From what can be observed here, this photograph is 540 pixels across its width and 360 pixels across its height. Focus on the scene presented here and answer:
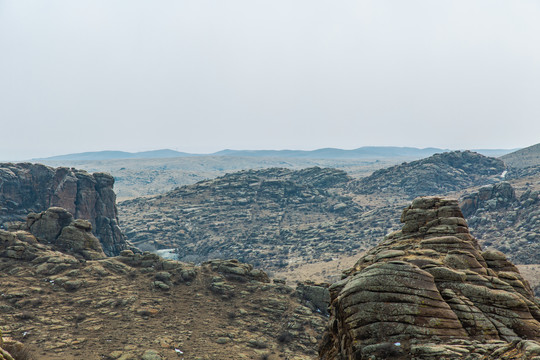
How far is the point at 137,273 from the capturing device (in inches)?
1750

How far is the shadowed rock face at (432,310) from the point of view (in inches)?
606

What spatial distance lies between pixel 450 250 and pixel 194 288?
32.4 m

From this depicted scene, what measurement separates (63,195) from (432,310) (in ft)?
288

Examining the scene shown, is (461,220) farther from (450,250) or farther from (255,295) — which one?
(255,295)

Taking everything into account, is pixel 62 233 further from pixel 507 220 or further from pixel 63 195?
pixel 507 220

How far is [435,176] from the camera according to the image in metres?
172

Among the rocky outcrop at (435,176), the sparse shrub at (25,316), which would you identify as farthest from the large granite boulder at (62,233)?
the rocky outcrop at (435,176)

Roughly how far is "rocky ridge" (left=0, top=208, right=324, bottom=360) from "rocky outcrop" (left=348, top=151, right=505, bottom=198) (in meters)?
132

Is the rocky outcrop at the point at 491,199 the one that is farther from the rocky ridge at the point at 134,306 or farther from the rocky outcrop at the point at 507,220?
the rocky ridge at the point at 134,306

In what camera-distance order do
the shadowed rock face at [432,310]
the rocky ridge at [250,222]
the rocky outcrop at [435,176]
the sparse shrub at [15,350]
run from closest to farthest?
the shadowed rock face at [432,310], the sparse shrub at [15,350], the rocky ridge at [250,222], the rocky outcrop at [435,176]

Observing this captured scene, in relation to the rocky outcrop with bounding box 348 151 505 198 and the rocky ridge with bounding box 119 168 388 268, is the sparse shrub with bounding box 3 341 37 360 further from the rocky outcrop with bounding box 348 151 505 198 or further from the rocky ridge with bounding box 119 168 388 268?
the rocky outcrop with bounding box 348 151 505 198

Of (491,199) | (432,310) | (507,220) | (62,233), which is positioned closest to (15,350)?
(432,310)

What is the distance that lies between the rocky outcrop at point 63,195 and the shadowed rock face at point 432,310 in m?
70.0

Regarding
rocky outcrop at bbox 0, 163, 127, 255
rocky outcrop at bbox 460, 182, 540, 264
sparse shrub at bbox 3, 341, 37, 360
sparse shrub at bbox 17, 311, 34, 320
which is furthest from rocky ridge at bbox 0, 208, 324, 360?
rocky outcrop at bbox 460, 182, 540, 264
